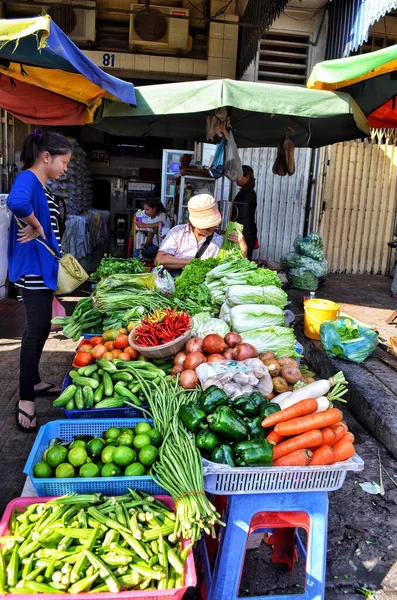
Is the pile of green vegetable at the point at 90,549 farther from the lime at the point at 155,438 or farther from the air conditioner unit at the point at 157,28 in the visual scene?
the air conditioner unit at the point at 157,28

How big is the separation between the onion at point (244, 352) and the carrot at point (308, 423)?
2.52ft

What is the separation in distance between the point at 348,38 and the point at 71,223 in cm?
646

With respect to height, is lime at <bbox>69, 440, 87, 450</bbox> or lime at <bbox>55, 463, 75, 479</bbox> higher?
lime at <bbox>69, 440, 87, 450</bbox>

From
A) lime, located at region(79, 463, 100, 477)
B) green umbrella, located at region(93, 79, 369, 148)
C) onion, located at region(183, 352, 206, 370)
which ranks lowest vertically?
lime, located at region(79, 463, 100, 477)

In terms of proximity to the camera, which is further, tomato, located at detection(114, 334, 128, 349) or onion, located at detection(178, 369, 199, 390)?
tomato, located at detection(114, 334, 128, 349)

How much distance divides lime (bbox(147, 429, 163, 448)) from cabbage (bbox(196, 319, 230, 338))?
1091mm

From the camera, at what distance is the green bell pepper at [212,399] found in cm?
254

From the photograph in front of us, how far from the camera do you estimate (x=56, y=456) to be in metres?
2.35

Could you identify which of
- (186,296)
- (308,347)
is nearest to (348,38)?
(308,347)

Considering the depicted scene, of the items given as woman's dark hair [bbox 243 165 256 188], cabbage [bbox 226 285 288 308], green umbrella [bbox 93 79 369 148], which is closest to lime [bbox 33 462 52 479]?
cabbage [bbox 226 285 288 308]

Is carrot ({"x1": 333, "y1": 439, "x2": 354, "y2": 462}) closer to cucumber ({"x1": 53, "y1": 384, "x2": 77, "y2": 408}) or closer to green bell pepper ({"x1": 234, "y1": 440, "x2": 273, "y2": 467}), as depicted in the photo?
green bell pepper ({"x1": 234, "y1": 440, "x2": 273, "y2": 467})

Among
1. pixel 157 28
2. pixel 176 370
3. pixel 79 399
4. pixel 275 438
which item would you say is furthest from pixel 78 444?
pixel 157 28

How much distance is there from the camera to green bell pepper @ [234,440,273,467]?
2.24m

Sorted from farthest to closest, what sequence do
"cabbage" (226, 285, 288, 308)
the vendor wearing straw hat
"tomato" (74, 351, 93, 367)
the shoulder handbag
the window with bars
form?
1. the window with bars
2. the vendor wearing straw hat
3. "cabbage" (226, 285, 288, 308)
4. the shoulder handbag
5. "tomato" (74, 351, 93, 367)
